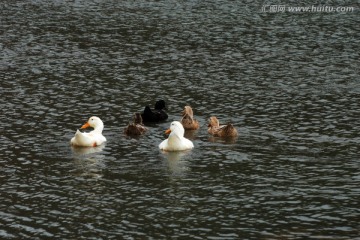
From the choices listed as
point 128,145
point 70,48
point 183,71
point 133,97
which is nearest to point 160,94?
point 133,97

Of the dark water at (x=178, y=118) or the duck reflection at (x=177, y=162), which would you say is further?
the duck reflection at (x=177, y=162)

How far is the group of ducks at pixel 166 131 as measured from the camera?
91.2 feet

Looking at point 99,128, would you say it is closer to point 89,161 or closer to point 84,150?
point 84,150

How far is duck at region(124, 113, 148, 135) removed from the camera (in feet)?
96.4

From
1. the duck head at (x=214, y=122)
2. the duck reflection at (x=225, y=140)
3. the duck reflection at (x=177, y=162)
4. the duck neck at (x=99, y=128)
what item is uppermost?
the duck head at (x=214, y=122)

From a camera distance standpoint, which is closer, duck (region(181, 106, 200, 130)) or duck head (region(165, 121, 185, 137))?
duck head (region(165, 121, 185, 137))

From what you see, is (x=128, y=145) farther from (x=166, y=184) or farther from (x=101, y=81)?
(x=101, y=81)

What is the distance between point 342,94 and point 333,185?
11279 mm

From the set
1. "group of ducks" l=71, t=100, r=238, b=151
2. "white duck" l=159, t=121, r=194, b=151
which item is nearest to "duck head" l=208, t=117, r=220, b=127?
"group of ducks" l=71, t=100, r=238, b=151

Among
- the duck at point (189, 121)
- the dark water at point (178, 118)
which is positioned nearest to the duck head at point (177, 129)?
the dark water at point (178, 118)

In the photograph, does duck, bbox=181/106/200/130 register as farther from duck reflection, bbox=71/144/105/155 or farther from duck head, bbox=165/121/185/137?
duck reflection, bbox=71/144/105/155

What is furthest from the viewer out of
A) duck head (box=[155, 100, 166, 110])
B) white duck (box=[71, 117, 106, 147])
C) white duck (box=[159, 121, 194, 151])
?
duck head (box=[155, 100, 166, 110])

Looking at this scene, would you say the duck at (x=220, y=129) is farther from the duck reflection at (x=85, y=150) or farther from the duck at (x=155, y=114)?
the duck reflection at (x=85, y=150)

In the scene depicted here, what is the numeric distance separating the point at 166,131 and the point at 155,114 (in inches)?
93.6
